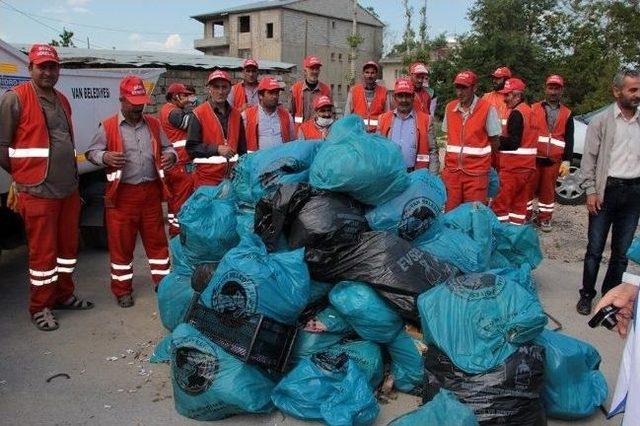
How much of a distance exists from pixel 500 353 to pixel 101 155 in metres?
3.08

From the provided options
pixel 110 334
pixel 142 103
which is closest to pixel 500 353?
pixel 110 334

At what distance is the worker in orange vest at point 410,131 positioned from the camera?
5012mm

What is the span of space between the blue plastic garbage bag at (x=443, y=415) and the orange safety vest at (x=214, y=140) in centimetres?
320

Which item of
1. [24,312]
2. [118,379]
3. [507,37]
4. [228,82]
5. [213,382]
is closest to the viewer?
[213,382]

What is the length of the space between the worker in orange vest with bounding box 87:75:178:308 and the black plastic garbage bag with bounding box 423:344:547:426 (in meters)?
2.74

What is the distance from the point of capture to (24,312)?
169 inches

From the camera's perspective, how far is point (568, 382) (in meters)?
2.93

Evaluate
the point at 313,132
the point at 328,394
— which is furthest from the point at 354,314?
the point at 313,132

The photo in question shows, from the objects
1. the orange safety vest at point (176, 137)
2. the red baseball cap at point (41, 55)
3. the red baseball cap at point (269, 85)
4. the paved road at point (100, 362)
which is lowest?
the paved road at point (100, 362)

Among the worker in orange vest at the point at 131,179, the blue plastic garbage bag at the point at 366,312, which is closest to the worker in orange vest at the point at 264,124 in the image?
the worker in orange vest at the point at 131,179

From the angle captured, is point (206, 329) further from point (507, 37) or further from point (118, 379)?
point (507, 37)

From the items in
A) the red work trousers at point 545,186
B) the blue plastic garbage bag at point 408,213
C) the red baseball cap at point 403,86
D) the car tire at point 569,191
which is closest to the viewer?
the blue plastic garbage bag at point 408,213

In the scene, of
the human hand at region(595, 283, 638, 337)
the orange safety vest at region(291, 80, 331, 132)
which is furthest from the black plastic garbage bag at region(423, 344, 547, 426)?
the orange safety vest at region(291, 80, 331, 132)

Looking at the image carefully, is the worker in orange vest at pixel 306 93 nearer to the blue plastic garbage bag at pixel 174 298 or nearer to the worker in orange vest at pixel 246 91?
the worker in orange vest at pixel 246 91
